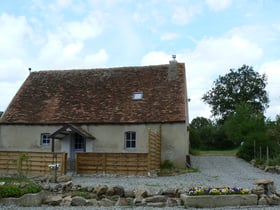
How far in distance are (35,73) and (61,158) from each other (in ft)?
40.7

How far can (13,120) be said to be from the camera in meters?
25.5

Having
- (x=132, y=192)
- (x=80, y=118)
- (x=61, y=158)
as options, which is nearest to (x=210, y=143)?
(x=80, y=118)

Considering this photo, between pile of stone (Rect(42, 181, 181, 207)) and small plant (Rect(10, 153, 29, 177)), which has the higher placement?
small plant (Rect(10, 153, 29, 177))

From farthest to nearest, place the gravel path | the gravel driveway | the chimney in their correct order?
the chimney → the gravel driveway → the gravel path

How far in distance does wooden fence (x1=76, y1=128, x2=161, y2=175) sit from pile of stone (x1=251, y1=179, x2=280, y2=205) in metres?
8.76

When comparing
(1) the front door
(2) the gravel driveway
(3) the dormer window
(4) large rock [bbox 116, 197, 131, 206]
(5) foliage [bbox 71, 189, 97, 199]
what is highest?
(3) the dormer window

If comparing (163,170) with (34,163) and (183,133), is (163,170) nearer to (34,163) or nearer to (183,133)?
(183,133)

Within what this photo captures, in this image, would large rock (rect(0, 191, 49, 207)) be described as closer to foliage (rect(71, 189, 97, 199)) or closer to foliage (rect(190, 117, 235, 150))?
foliage (rect(71, 189, 97, 199))

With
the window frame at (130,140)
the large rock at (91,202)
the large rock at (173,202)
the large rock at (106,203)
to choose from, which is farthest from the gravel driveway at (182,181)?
the window frame at (130,140)

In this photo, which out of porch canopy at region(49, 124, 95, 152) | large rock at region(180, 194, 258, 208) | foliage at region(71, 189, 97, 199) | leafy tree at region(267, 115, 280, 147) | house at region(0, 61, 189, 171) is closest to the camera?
large rock at region(180, 194, 258, 208)

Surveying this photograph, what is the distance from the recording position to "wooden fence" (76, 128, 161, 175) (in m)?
19.9

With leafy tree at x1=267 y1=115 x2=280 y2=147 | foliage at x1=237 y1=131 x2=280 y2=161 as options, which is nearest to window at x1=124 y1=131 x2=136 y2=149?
foliage at x1=237 y1=131 x2=280 y2=161

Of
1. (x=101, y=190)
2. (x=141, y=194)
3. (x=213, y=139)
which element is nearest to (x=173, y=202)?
(x=141, y=194)

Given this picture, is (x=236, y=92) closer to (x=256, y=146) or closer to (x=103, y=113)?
(x=256, y=146)
